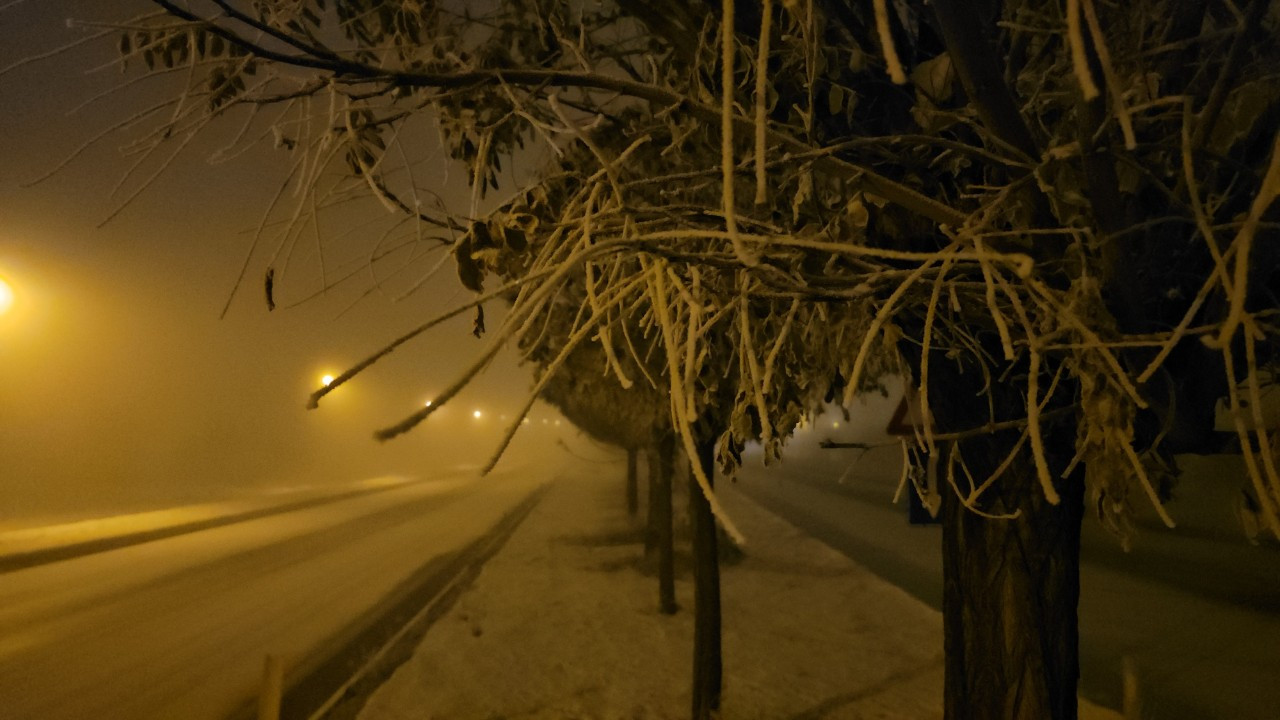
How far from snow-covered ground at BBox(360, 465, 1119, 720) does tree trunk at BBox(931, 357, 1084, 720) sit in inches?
77.3

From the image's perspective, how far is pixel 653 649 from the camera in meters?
7.45

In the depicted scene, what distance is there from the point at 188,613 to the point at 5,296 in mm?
11766

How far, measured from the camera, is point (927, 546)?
14.9 metres

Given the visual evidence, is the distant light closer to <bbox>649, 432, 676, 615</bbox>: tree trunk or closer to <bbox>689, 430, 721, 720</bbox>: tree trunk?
<bbox>649, 432, 676, 615</bbox>: tree trunk

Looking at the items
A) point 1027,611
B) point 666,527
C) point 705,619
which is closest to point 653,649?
point 705,619

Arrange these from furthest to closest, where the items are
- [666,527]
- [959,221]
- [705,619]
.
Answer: [666,527]
[705,619]
[959,221]

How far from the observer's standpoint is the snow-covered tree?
1836mm

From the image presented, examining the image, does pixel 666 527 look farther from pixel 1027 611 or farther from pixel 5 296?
pixel 5 296

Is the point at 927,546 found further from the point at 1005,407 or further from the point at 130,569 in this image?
the point at 130,569

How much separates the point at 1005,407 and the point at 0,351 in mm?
28035

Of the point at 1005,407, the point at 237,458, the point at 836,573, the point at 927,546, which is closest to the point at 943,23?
the point at 1005,407

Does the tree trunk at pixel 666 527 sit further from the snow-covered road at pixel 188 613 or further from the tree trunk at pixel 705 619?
the snow-covered road at pixel 188 613

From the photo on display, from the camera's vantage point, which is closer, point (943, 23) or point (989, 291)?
point (989, 291)

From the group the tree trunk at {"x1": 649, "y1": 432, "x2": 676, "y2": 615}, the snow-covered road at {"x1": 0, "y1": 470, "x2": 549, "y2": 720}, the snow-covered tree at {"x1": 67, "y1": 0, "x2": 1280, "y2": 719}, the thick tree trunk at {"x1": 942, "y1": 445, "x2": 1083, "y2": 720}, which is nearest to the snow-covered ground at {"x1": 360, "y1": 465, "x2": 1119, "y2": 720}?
the tree trunk at {"x1": 649, "y1": 432, "x2": 676, "y2": 615}
